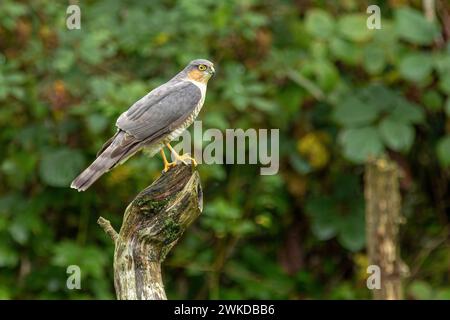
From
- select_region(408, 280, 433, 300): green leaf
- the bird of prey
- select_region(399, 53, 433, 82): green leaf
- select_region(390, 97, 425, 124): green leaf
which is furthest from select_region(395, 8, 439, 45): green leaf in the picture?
the bird of prey

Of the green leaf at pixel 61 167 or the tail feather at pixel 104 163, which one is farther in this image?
the green leaf at pixel 61 167

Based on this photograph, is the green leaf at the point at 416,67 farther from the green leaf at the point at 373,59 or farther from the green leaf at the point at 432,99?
the green leaf at the point at 432,99

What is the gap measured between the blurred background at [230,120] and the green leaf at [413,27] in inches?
0.5

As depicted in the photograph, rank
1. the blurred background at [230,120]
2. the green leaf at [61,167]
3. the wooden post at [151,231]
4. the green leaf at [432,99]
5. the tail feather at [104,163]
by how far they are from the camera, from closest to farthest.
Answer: the wooden post at [151,231]
the tail feather at [104,163]
the blurred background at [230,120]
the green leaf at [61,167]
the green leaf at [432,99]

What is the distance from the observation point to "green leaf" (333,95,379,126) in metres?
6.29

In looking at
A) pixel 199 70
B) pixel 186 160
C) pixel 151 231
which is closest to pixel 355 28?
pixel 199 70

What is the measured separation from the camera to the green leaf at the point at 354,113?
6.29 m

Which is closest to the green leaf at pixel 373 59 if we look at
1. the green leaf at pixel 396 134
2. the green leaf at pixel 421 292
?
the green leaf at pixel 396 134

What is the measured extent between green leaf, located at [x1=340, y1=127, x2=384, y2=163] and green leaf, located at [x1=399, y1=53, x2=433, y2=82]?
0.47 meters

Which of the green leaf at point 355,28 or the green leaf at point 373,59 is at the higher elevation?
the green leaf at point 355,28

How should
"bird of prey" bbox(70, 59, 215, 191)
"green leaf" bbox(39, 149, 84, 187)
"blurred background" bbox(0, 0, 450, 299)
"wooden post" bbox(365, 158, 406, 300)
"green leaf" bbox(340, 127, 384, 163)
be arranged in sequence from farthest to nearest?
"green leaf" bbox(39, 149, 84, 187)
"blurred background" bbox(0, 0, 450, 299)
"green leaf" bbox(340, 127, 384, 163)
"wooden post" bbox(365, 158, 406, 300)
"bird of prey" bbox(70, 59, 215, 191)

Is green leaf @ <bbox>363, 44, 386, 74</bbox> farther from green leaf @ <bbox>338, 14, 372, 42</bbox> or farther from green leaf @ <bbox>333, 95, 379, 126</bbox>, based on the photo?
green leaf @ <bbox>333, 95, 379, 126</bbox>

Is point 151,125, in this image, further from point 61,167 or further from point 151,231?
point 61,167

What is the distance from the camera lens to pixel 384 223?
604cm
